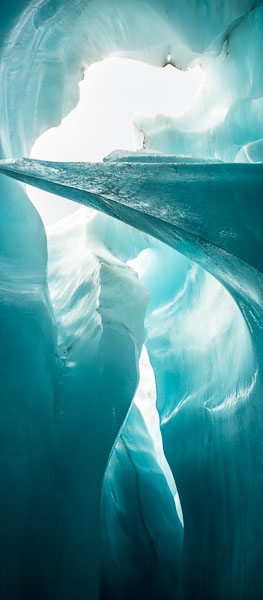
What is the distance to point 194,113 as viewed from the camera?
3982mm

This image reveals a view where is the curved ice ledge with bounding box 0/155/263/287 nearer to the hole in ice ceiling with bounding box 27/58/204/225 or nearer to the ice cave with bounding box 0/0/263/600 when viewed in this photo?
Answer: the ice cave with bounding box 0/0/263/600

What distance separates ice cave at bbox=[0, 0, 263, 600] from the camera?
1.18 m

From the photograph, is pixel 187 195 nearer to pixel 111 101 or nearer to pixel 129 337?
pixel 129 337

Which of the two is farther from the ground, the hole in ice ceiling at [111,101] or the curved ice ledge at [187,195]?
the hole in ice ceiling at [111,101]

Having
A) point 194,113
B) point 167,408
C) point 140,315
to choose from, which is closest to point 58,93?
point 140,315

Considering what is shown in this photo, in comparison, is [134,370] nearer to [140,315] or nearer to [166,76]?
[140,315]

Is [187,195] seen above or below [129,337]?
above

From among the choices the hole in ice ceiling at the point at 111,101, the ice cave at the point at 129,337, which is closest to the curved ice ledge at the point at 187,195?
the ice cave at the point at 129,337

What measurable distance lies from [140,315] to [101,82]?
411 cm

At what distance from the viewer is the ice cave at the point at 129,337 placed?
1.18m

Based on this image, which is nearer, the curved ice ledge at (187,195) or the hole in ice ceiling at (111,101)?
the curved ice ledge at (187,195)

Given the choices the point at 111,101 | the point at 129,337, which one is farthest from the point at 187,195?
the point at 111,101

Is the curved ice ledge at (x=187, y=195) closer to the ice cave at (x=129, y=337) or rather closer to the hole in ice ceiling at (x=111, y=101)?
the ice cave at (x=129, y=337)

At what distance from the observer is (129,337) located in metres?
2.07
